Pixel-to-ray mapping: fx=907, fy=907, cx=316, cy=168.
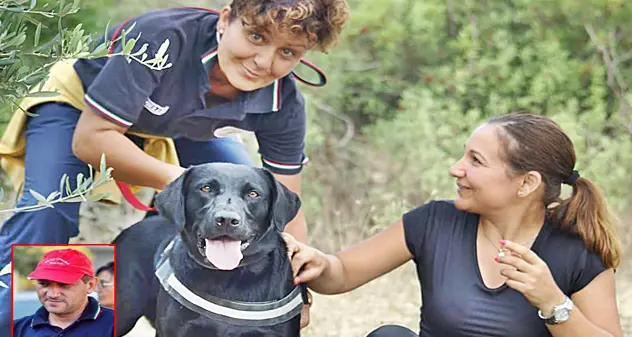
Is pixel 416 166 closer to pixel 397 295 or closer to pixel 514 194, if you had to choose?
pixel 397 295

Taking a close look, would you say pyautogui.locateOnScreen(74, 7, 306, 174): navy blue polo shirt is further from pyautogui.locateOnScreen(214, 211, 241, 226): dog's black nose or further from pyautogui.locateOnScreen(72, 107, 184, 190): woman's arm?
pyautogui.locateOnScreen(214, 211, 241, 226): dog's black nose

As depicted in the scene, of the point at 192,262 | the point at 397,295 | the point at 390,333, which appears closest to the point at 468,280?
the point at 390,333

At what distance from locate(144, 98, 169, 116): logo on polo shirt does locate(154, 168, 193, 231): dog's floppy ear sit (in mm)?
563

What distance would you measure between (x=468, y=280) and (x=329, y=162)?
5093 millimetres

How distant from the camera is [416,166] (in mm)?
7465

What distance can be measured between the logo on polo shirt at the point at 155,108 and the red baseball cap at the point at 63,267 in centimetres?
73

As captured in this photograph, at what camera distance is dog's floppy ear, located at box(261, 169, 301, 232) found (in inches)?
99.7

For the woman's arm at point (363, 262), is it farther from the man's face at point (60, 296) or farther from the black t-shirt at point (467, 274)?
the man's face at point (60, 296)

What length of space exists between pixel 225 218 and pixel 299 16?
2.49 feet

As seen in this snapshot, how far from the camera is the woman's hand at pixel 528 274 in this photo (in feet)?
8.48

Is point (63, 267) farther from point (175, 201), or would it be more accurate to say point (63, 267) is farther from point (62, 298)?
point (175, 201)

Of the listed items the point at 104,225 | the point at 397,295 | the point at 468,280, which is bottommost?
the point at 397,295

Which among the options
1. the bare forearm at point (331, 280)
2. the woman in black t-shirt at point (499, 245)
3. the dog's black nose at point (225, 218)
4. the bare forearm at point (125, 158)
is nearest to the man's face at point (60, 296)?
the dog's black nose at point (225, 218)

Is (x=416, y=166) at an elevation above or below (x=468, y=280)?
below
